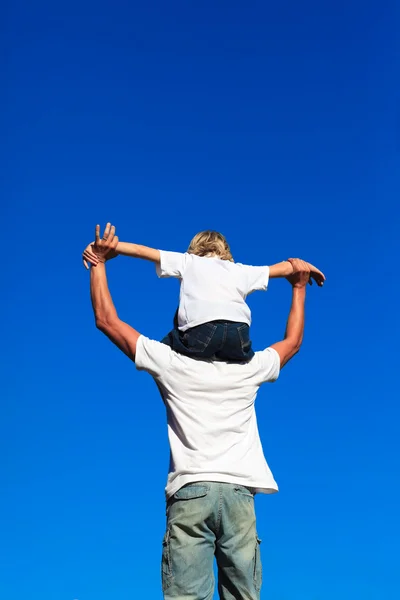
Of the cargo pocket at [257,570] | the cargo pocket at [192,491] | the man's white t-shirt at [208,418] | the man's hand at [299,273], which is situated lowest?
the cargo pocket at [257,570]

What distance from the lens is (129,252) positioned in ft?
20.7

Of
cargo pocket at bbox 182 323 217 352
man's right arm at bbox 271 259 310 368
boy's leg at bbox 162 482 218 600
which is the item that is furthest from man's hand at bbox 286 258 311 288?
boy's leg at bbox 162 482 218 600

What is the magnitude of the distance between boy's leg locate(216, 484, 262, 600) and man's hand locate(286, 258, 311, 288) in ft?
7.32

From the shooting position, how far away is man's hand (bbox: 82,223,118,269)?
6.26m

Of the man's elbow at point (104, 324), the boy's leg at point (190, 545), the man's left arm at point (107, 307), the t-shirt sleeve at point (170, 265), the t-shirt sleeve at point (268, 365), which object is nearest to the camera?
the boy's leg at point (190, 545)

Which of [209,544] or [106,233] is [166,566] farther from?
[106,233]

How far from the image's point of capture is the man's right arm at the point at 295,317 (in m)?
6.42

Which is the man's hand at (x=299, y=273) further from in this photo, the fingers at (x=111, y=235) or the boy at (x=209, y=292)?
the fingers at (x=111, y=235)

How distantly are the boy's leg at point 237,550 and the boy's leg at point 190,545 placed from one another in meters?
0.09

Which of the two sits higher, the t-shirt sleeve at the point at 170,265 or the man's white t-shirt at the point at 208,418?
the t-shirt sleeve at the point at 170,265

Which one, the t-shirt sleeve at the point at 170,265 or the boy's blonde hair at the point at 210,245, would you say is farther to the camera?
the boy's blonde hair at the point at 210,245

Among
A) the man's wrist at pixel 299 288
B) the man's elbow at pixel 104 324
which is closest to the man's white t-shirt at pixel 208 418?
the man's elbow at pixel 104 324

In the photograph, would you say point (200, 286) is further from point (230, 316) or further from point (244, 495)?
point (244, 495)

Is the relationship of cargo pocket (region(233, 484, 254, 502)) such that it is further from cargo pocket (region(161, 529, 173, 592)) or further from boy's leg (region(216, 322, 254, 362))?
boy's leg (region(216, 322, 254, 362))
